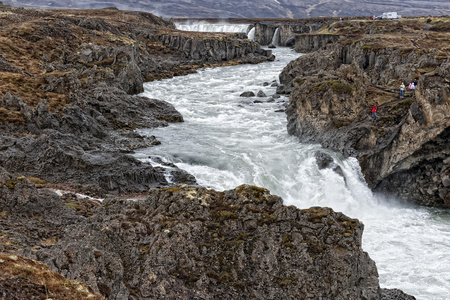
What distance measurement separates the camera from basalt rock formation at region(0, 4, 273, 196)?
28.1m

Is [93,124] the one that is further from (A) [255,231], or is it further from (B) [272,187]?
(A) [255,231]

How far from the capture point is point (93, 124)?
3784 centimetres

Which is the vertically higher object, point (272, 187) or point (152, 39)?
point (152, 39)

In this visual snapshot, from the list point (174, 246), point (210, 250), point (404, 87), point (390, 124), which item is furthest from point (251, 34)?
point (174, 246)

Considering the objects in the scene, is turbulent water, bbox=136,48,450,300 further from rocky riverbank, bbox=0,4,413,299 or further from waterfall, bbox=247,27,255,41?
Result: waterfall, bbox=247,27,255,41

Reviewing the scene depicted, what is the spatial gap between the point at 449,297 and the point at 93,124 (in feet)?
105

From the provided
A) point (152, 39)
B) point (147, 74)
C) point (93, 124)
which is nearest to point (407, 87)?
point (93, 124)

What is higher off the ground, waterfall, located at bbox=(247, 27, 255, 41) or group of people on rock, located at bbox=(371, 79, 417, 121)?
waterfall, located at bbox=(247, 27, 255, 41)

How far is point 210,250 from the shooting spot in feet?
43.2

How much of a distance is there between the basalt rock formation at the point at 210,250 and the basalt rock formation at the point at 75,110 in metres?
13.0

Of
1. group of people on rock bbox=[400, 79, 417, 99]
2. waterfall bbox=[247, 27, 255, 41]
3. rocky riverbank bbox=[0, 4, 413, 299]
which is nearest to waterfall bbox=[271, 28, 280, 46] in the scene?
waterfall bbox=[247, 27, 255, 41]

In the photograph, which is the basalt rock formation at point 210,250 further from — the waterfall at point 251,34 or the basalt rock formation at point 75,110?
the waterfall at point 251,34

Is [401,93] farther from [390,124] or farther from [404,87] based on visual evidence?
[390,124]

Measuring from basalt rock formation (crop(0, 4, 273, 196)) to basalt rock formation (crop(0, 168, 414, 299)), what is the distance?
12999 millimetres
